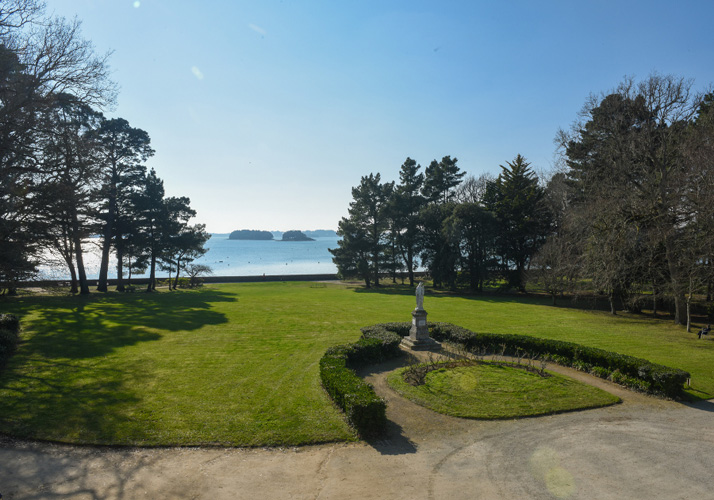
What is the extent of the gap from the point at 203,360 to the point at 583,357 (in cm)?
1381

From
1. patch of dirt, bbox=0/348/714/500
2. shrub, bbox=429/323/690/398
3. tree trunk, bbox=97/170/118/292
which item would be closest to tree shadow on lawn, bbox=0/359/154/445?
patch of dirt, bbox=0/348/714/500

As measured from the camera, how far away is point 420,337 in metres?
16.4

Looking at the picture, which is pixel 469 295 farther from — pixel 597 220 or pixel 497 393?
pixel 497 393

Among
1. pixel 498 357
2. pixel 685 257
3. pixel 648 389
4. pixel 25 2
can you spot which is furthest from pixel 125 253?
pixel 685 257

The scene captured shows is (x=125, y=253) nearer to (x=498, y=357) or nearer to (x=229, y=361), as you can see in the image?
(x=229, y=361)

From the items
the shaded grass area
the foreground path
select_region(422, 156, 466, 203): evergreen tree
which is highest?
select_region(422, 156, 466, 203): evergreen tree

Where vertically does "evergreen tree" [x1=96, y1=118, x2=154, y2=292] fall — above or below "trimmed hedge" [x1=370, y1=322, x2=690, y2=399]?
above

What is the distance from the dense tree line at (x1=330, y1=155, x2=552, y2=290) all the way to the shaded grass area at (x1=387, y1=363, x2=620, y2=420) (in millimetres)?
27590

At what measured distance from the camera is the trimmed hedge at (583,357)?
1104 cm

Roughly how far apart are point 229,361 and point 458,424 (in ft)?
28.2

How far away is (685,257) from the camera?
66.6 ft

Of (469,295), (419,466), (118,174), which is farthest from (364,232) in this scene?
(419,466)

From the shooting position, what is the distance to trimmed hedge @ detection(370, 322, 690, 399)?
11.0 metres

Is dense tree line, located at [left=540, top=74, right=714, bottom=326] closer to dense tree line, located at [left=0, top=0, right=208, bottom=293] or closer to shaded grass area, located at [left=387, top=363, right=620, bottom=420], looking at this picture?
shaded grass area, located at [left=387, top=363, right=620, bottom=420]
